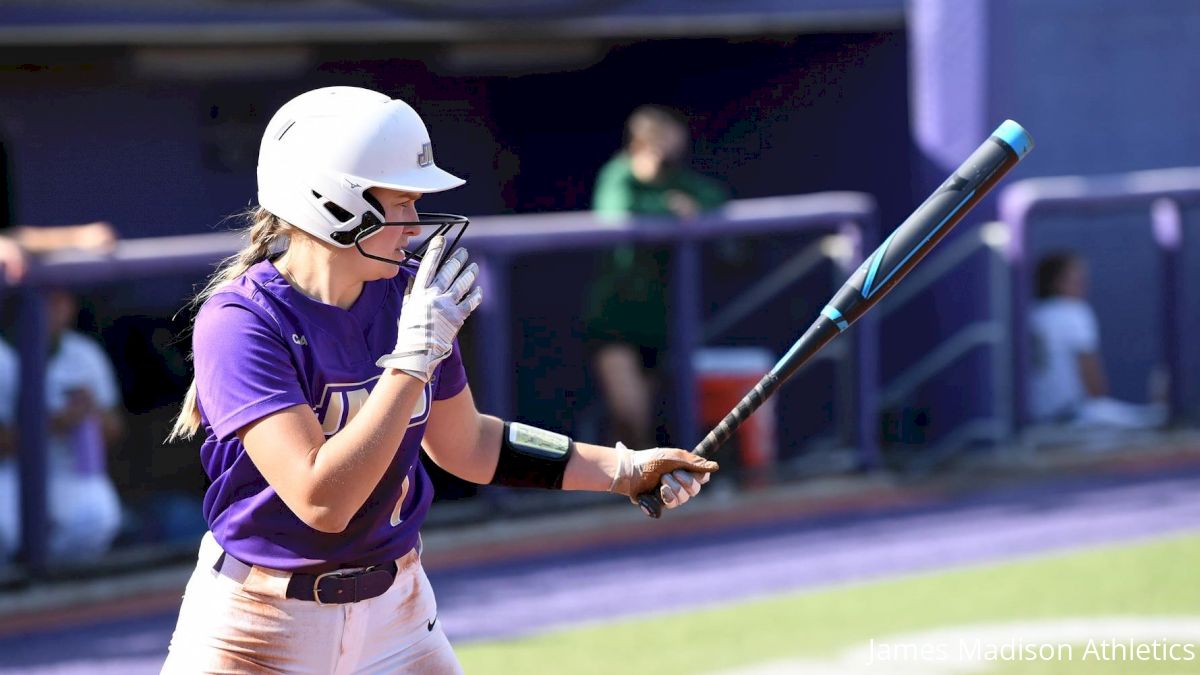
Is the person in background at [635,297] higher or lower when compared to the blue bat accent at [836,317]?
higher

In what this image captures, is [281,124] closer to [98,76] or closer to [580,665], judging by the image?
[580,665]

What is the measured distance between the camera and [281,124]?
11.9 ft

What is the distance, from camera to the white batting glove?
3.35 m

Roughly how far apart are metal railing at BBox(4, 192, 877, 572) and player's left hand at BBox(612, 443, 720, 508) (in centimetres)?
420

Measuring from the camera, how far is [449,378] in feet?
12.7

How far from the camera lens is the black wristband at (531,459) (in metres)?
4.00

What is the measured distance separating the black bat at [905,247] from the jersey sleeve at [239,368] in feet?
3.13

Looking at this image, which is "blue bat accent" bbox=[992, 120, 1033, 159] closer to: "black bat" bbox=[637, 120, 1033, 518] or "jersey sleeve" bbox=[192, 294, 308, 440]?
"black bat" bbox=[637, 120, 1033, 518]

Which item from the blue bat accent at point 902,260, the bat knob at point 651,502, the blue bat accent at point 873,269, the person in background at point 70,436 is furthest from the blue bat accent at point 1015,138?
the person in background at point 70,436

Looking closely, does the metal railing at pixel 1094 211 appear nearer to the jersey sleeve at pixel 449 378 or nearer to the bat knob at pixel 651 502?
the bat knob at pixel 651 502

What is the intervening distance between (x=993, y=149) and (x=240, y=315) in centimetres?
155

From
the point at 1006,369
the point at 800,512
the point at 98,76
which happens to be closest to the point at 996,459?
the point at 1006,369

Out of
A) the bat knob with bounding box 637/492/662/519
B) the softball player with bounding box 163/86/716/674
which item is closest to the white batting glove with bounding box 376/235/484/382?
the softball player with bounding box 163/86/716/674

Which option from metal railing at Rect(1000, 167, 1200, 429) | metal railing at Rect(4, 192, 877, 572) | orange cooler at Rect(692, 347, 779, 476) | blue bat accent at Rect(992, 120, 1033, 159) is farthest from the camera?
metal railing at Rect(1000, 167, 1200, 429)
